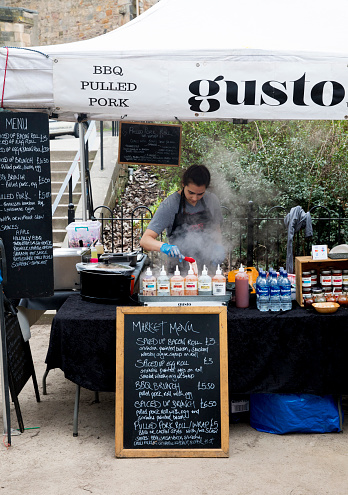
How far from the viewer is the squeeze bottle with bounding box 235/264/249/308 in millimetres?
4266

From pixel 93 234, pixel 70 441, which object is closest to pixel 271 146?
pixel 93 234

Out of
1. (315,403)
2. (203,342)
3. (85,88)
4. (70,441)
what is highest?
(85,88)

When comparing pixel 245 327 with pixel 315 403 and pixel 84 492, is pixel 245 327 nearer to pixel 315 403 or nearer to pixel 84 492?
pixel 315 403

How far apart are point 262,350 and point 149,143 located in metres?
3.11

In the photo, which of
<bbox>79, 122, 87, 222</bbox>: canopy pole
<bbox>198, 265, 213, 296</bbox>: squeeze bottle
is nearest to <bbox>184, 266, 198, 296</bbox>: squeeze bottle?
<bbox>198, 265, 213, 296</bbox>: squeeze bottle

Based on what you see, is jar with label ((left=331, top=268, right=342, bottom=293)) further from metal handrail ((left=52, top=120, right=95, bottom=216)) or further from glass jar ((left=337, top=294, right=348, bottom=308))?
metal handrail ((left=52, top=120, right=95, bottom=216))

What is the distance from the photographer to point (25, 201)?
4.20m

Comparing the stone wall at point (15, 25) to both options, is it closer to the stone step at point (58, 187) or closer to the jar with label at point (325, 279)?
the stone step at point (58, 187)

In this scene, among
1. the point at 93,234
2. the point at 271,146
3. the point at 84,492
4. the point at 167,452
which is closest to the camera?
the point at 84,492

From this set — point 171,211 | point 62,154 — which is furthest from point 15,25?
point 171,211

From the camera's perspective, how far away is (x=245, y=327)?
4.05 metres

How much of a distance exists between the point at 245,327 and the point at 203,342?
1.04 ft

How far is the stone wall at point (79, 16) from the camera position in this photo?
18.8m

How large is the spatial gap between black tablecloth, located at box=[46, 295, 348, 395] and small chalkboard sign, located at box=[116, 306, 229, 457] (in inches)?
5.7
